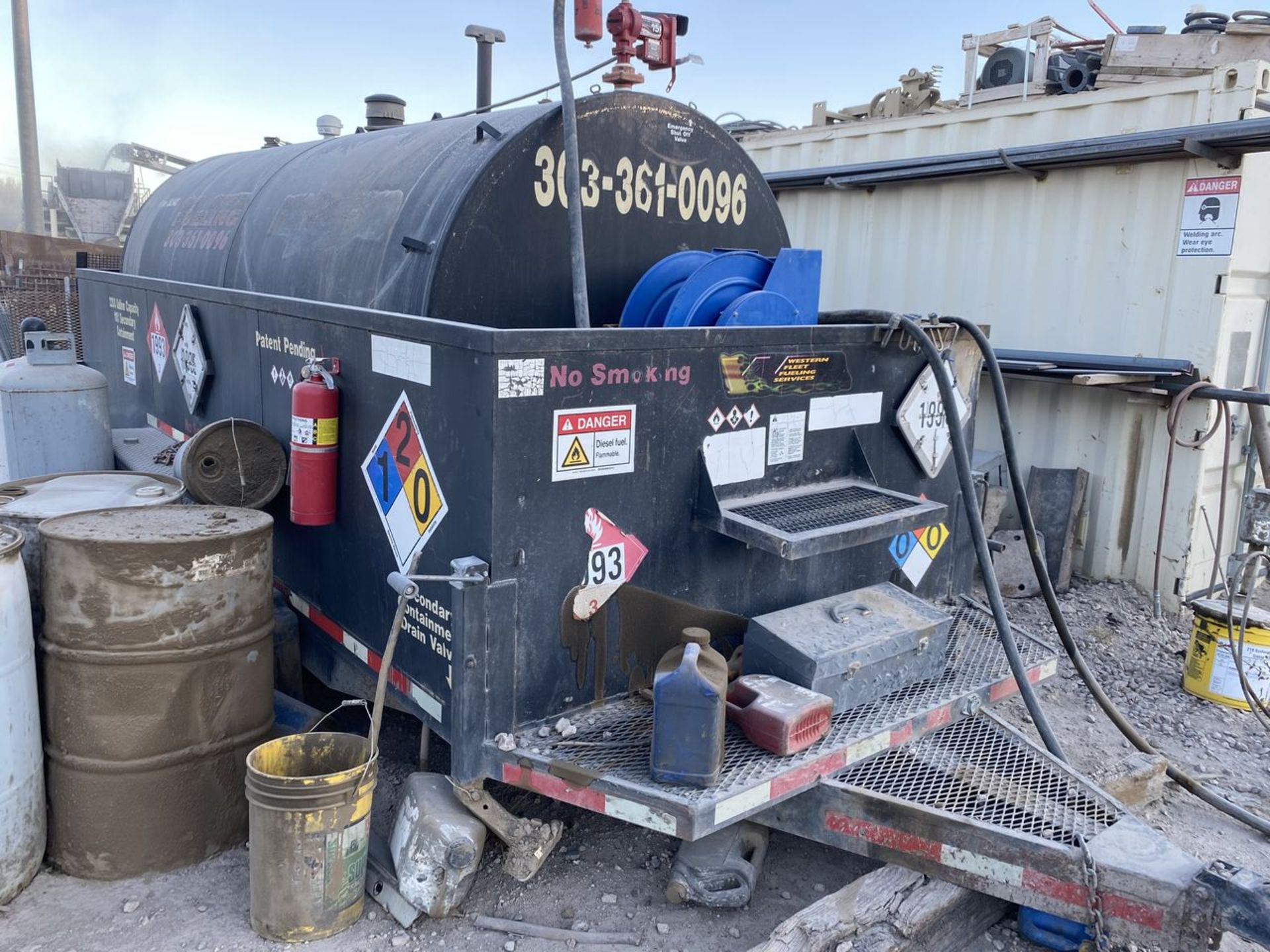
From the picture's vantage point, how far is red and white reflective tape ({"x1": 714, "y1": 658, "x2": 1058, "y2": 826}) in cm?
280

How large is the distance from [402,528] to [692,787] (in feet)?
4.17

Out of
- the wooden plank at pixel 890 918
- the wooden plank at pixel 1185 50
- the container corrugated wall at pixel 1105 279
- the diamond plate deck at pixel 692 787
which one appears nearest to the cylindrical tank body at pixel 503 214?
the diamond plate deck at pixel 692 787

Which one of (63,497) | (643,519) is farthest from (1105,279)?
(63,497)

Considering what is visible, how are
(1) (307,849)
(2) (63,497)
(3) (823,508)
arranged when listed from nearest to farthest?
1. (1) (307,849)
2. (3) (823,508)
3. (2) (63,497)

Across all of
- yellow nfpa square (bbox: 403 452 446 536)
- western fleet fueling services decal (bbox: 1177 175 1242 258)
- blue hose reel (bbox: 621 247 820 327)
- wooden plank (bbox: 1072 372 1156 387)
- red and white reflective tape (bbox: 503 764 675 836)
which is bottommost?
red and white reflective tape (bbox: 503 764 675 836)

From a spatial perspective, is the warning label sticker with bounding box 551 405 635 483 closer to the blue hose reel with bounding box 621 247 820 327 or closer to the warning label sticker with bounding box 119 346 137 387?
the blue hose reel with bounding box 621 247 820 327

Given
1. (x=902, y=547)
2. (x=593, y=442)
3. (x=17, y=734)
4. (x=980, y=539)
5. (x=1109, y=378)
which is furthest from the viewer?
(x=1109, y=378)

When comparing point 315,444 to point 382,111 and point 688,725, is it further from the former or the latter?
point 382,111

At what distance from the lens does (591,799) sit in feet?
9.46

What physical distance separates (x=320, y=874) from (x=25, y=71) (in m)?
20.2

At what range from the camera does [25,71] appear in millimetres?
18312

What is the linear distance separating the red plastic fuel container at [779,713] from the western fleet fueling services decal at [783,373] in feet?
3.19

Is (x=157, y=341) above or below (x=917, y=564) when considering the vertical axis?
above

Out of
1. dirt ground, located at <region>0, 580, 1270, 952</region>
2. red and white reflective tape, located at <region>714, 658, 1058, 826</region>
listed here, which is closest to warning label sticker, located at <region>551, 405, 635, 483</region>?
red and white reflective tape, located at <region>714, 658, 1058, 826</region>
